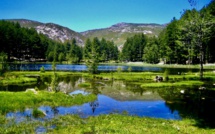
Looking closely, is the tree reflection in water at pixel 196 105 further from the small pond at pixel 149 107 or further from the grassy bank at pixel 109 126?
the grassy bank at pixel 109 126

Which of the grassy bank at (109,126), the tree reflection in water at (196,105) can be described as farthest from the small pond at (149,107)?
the grassy bank at (109,126)

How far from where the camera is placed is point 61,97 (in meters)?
34.8

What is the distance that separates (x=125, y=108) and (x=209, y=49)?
93374 millimetres

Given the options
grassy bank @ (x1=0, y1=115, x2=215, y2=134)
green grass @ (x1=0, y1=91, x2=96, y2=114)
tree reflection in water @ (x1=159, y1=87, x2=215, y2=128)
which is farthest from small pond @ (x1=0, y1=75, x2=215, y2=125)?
grassy bank @ (x1=0, y1=115, x2=215, y2=134)

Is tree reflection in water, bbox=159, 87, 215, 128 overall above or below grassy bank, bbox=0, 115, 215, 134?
below

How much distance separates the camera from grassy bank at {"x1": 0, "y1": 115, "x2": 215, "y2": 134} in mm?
19703

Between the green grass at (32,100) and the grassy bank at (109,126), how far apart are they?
574cm

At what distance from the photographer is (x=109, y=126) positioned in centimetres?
2116

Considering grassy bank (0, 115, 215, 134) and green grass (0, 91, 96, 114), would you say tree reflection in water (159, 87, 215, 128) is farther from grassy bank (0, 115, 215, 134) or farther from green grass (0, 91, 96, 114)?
green grass (0, 91, 96, 114)

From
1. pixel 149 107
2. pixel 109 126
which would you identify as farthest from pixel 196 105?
pixel 109 126

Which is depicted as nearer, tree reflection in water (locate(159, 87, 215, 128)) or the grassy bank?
the grassy bank

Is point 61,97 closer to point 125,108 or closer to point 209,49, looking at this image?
point 125,108

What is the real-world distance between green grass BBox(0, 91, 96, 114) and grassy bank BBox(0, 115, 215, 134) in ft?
18.8

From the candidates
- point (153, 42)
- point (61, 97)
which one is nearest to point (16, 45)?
point (153, 42)
